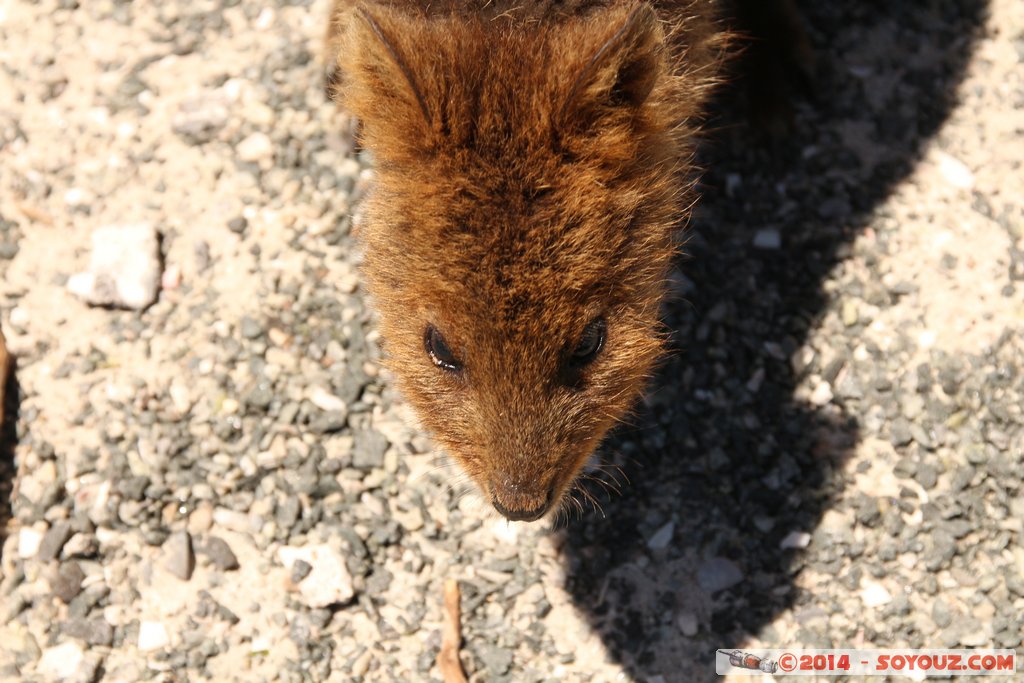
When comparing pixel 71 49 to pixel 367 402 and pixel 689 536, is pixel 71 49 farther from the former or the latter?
pixel 689 536

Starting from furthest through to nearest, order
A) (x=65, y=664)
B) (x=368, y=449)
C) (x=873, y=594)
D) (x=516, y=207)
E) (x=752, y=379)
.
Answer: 1. (x=752, y=379)
2. (x=368, y=449)
3. (x=873, y=594)
4. (x=65, y=664)
5. (x=516, y=207)

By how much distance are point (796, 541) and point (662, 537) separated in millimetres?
587

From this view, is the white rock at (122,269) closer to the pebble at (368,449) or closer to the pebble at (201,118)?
the pebble at (201,118)

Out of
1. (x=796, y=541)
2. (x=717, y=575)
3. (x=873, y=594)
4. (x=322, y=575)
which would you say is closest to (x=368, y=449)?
(x=322, y=575)

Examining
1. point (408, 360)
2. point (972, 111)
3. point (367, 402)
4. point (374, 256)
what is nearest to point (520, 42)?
point (374, 256)

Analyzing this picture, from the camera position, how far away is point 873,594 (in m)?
4.15

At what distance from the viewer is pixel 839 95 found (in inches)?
203

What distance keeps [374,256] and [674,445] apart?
1.77 m

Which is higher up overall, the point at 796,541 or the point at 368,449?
the point at 368,449

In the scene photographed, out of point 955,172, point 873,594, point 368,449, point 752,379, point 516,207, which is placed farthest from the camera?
point 955,172

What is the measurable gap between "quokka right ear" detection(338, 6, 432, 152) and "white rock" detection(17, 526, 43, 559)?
245cm

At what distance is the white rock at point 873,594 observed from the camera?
4.13 metres

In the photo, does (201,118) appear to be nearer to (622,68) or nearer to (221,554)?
(221,554)

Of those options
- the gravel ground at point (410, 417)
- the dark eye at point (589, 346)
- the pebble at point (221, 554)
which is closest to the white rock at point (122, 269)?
the gravel ground at point (410, 417)
